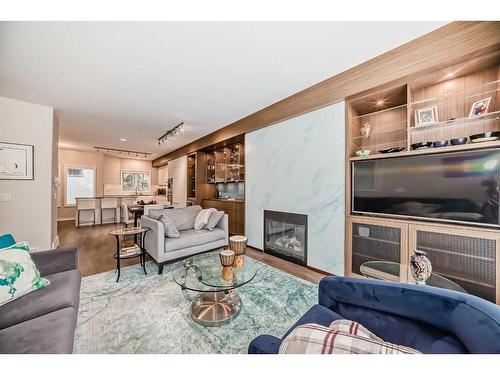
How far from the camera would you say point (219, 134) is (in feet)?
15.5

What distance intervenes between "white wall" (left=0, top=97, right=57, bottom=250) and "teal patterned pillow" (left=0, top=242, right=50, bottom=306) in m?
2.40

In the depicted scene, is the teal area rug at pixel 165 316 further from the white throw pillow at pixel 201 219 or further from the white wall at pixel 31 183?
the white wall at pixel 31 183

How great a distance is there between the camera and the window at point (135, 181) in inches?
331

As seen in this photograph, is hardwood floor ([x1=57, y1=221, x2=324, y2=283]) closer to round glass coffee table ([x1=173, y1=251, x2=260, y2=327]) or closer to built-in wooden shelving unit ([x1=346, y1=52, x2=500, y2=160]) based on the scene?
round glass coffee table ([x1=173, y1=251, x2=260, y2=327])

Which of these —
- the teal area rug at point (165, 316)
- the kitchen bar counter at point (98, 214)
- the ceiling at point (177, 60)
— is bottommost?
the teal area rug at point (165, 316)

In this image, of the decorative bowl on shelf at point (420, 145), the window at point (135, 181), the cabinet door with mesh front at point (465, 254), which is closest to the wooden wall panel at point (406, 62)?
the decorative bowl on shelf at point (420, 145)

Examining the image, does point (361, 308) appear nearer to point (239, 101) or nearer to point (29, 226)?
point (239, 101)

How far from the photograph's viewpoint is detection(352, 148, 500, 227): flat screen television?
64.9 inches

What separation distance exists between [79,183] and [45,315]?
796 cm

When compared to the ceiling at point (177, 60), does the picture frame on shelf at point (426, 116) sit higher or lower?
lower

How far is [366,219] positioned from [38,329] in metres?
2.85

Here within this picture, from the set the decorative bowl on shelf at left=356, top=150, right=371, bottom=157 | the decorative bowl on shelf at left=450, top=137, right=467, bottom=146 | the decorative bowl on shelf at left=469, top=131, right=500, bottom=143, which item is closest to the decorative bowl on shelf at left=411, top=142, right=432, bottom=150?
the decorative bowl on shelf at left=450, top=137, right=467, bottom=146

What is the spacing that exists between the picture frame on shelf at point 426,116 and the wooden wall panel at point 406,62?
1.26 ft

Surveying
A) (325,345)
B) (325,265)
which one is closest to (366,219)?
(325,265)
